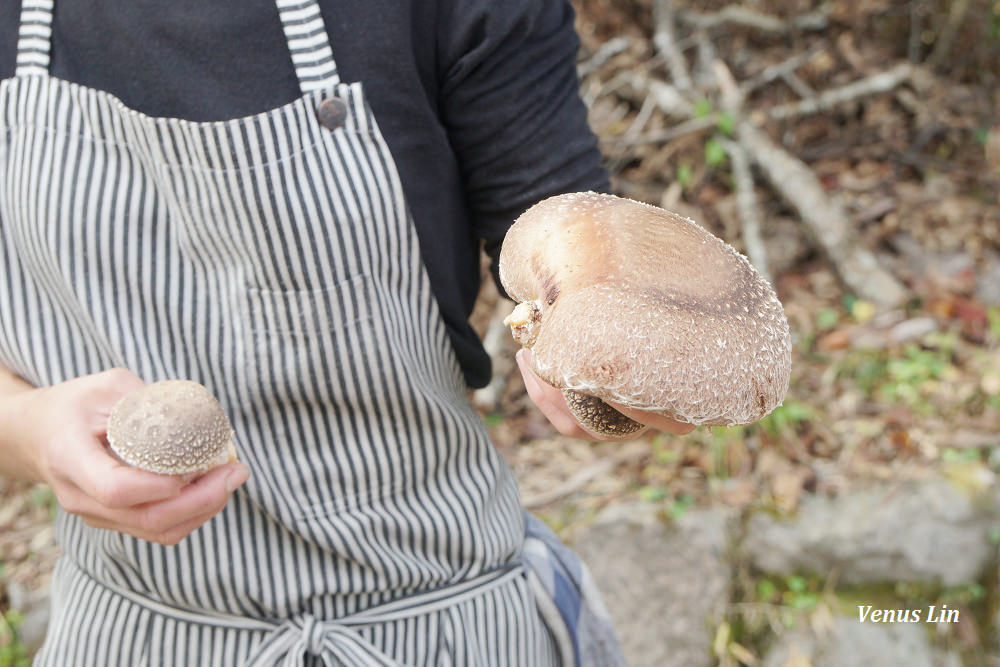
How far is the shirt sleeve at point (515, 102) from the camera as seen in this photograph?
1.35 m

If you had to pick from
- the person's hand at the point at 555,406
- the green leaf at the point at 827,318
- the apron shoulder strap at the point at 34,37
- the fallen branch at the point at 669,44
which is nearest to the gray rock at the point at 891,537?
the green leaf at the point at 827,318

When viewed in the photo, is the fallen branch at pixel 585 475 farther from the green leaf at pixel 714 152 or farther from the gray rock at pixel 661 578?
the green leaf at pixel 714 152

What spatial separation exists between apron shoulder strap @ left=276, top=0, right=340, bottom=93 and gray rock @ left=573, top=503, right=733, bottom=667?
7.44 feet

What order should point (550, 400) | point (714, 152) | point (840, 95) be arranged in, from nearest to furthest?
point (550, 400) → point (714, 152) → point (840, 95)

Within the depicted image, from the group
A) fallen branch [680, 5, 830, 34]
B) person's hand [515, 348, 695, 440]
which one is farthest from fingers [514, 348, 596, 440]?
fallen branch [680, 5, 830, 34]

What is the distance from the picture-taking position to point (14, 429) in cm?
130

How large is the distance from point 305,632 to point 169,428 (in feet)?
1.49

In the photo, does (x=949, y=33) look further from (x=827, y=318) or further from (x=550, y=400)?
(x=550, y=400)

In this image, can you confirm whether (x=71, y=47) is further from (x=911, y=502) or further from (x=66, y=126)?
(x=911, y=502)

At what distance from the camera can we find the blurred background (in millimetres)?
2939

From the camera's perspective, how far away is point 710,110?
4.45m

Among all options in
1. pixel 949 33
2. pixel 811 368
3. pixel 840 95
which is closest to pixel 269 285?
pixel 811 368

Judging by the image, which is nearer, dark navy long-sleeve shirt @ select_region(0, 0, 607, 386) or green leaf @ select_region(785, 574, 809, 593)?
dark navy long-sleeve shirt @ select_region(0, 0, 607, 386)

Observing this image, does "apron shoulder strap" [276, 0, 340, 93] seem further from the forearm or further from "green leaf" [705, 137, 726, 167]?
"green leaf" [705, 137, 726, 167]
